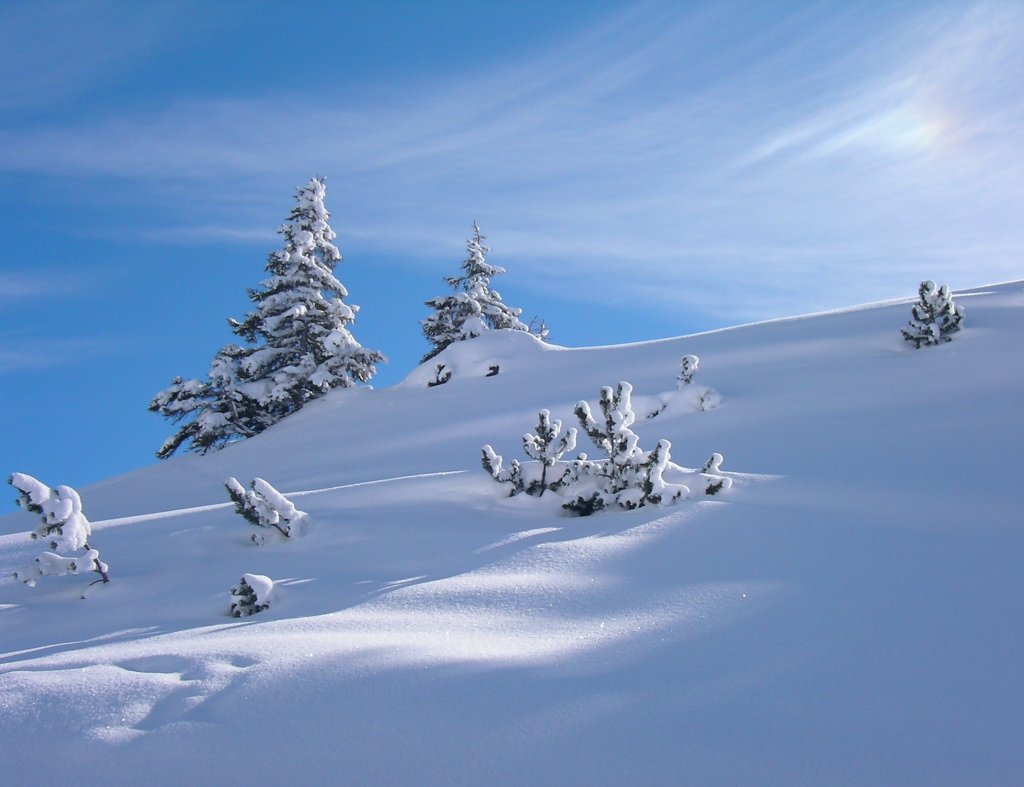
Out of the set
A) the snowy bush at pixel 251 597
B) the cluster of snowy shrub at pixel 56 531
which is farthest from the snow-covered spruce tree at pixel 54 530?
the snowy bush at pixel 251 597

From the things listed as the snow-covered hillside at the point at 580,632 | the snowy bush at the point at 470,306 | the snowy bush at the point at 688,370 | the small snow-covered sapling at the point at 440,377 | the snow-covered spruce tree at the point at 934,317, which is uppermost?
the snowy bush at the point at 470,306

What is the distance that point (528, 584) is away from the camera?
3.80m

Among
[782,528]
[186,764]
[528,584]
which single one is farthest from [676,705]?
[782,528]

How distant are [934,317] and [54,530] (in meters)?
9.95

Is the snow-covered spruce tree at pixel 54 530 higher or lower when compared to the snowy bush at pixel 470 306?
lower

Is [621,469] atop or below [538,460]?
below

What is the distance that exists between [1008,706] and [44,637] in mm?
4563

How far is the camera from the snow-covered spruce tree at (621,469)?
5254 mm

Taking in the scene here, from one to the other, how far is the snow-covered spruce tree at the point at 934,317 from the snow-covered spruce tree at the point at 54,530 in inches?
375

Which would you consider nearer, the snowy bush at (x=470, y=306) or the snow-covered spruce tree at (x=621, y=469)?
the snow-covered spruce tree at (x=621, y=469)

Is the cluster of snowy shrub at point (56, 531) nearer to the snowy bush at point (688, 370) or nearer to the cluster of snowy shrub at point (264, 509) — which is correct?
A: the cluster of snowy shrub at point (264, 509)

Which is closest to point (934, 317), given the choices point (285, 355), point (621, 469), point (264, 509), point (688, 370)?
point (688, 370)

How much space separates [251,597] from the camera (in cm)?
393

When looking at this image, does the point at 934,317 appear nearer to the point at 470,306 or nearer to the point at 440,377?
the point at 440,377
